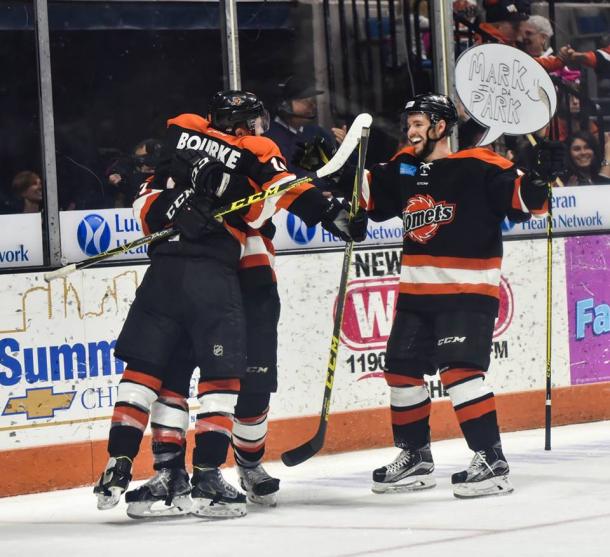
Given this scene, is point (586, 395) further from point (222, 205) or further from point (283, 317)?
point (222, 205)

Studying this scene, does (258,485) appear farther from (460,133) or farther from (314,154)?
(460,133)

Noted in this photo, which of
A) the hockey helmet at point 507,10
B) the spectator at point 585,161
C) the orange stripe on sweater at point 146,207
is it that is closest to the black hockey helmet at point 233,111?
the orange stripe on sweater at point 146,207

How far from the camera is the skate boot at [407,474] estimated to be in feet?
21.3

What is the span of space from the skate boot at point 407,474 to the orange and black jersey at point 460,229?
0.61m

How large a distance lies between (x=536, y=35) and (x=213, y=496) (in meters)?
3.86

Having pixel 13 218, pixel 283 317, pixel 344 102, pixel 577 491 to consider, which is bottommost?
pixel 577 491

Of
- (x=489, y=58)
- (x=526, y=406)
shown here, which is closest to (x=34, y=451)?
(x=526, y=406)

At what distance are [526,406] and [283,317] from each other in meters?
1.49

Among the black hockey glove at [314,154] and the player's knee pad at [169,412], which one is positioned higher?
the black hockey glove at [314,154]

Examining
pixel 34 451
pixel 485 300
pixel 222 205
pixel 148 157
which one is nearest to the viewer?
pixel 222 205

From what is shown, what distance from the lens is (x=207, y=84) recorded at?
770 centimetres

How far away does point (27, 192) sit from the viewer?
714cm

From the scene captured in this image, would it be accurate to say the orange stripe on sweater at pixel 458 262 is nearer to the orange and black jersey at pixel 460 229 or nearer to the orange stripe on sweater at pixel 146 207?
the orange and black jersey at pixel 460 229

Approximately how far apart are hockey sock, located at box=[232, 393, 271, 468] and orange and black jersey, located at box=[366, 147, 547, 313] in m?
0.73
